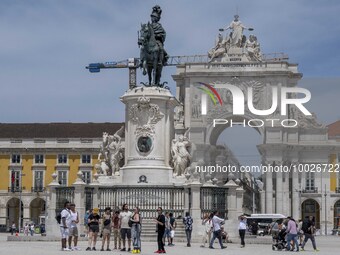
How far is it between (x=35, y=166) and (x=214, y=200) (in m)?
59.3

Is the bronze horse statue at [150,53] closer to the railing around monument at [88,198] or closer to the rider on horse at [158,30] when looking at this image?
the rider on horse at [158,30]

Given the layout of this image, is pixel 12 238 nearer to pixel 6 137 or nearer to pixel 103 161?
pixel 103 161

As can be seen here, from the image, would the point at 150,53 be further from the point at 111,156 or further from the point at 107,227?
the point at 107,227

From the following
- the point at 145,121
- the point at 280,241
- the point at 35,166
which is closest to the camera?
the point at 280,241

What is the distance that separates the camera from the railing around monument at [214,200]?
3256 centimetres

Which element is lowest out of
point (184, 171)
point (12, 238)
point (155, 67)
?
point (12, 238)

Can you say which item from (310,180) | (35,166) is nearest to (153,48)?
(35,166)

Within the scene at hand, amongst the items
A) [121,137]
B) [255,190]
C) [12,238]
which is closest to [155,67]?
[121,137]

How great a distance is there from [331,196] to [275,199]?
19.7ft

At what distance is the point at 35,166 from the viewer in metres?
90.4

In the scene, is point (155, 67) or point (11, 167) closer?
point (155, 67)

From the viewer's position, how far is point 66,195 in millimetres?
33875

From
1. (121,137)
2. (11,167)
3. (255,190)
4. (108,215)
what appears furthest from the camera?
(255,190)

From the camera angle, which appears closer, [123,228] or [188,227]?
[123,228]
